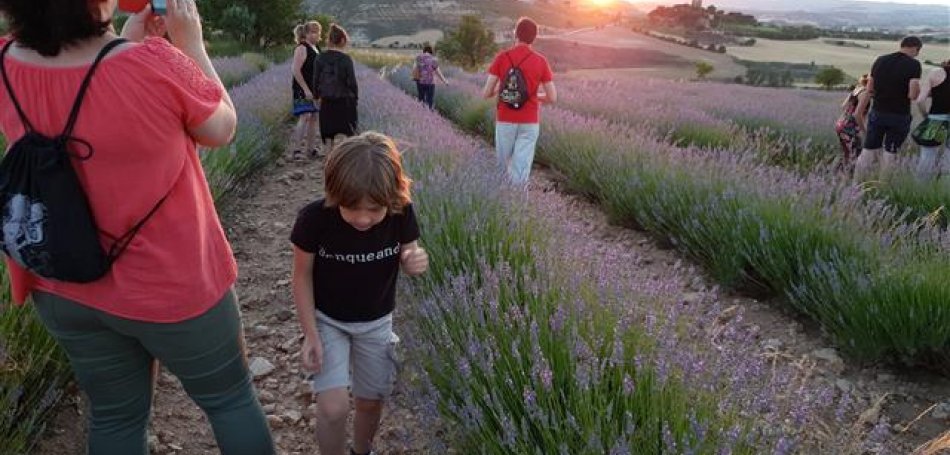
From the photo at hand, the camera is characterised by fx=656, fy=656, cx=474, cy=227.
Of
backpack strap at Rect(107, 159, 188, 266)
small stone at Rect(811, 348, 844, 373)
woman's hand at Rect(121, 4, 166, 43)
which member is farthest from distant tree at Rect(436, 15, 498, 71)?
backpack strap at Rect(107, 159, 188, 266)

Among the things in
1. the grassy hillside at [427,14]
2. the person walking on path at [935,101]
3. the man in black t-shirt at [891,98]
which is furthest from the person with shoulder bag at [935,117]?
the grassy hillside at [427,14]

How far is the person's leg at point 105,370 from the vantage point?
147cm

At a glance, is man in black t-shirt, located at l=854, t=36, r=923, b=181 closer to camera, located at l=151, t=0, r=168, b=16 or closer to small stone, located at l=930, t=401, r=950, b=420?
small stone, located at l=930, t=401, r=950, b=420

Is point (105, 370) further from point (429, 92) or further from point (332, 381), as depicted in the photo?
point (429, 92)

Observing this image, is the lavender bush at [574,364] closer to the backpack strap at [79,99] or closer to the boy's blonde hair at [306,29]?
the backpack strap at [79,99]

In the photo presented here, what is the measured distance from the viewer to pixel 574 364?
1.93m

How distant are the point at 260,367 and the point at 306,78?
5188 mm

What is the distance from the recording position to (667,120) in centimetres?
920

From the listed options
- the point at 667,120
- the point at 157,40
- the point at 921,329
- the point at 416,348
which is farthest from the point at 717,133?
the point at 157,40

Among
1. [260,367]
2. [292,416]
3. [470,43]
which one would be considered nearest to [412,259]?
[292,416]

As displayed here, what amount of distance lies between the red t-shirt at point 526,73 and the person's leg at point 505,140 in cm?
6

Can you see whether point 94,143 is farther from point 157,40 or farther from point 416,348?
point 416,348

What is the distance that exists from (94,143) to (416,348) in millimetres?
1334

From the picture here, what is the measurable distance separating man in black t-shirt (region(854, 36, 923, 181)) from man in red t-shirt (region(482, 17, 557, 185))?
307 cm
